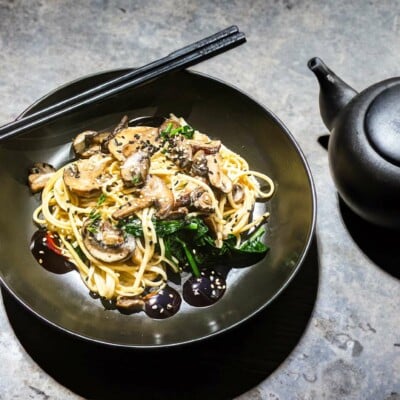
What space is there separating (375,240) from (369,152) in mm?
624

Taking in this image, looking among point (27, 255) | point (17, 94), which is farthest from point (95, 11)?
point (27, 255)

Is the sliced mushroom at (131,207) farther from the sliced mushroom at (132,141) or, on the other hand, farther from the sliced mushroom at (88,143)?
the sliced mushroom at (88,143)

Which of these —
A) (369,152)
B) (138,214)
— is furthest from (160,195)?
(369,152)

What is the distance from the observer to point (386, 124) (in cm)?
290

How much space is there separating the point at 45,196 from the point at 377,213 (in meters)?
1.58

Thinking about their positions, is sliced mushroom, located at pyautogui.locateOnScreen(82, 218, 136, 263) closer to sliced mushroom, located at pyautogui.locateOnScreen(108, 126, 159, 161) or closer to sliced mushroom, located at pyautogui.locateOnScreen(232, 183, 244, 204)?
sliced mushroom, located at pyautogui.locateOnScreen(108, 126, 159, 161)

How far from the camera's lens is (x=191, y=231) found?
2969 mm

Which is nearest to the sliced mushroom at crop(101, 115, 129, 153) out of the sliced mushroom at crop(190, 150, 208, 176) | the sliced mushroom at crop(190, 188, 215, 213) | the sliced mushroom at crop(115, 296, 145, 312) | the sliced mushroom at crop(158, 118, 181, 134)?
the sliced mushroom at crop(158, 118, 181, 134)

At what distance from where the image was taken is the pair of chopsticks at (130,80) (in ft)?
9.78

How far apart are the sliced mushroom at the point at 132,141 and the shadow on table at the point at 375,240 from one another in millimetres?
1047

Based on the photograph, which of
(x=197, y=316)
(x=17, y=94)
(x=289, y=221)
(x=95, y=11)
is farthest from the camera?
(x=95, y=11)

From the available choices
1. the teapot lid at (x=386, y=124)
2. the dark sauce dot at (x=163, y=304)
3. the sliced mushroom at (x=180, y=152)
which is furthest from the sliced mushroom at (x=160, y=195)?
the teapot lid at (x=386, y=124)

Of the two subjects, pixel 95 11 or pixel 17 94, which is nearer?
pixel 17 94

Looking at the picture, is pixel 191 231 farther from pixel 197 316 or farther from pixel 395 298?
pixel 395 298
